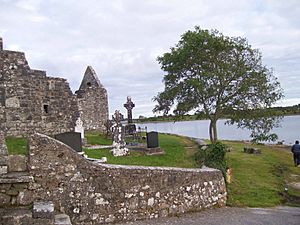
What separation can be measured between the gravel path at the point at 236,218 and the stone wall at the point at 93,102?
Answer: 1866 centimetres

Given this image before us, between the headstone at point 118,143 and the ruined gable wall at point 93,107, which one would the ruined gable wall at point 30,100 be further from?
the ruined gable wall at point 93,107

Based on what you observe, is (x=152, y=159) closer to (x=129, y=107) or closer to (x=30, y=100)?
(x=30, y=100)

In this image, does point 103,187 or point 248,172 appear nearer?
point 103,187

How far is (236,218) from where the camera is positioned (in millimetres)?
9398

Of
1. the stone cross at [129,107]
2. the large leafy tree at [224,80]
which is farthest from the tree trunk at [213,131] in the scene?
the stone cross at [129,107]

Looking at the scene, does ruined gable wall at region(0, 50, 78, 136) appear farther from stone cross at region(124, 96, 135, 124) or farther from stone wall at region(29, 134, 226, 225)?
stone wall at region(29, 134, 226, 225)

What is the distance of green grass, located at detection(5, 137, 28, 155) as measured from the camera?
1307cm

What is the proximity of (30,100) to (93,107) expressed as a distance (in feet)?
34.7

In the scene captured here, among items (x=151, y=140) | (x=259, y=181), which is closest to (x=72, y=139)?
(x=151, y=140)

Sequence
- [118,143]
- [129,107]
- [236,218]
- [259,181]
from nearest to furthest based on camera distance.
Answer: [236,218], [259,181], [118,143], [129,107]

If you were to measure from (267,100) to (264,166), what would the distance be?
5.01 meters

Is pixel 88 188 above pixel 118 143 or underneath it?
underneath

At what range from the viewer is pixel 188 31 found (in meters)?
23.5

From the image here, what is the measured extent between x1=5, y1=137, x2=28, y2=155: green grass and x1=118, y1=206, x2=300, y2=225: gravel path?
662 centimetres
